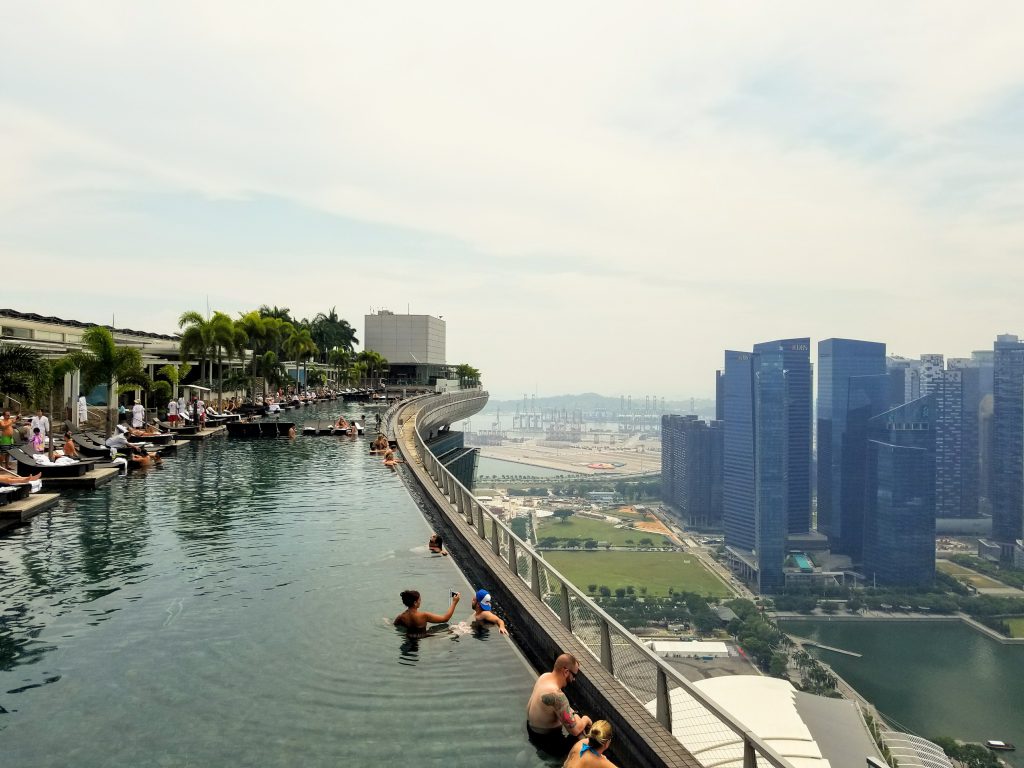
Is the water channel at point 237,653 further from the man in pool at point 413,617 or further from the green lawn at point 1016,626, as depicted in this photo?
the green lawn at point 1016,626

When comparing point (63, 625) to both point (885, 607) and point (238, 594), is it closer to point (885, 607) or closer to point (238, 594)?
point (238, 594)

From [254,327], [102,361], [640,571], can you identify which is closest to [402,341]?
[640,571]

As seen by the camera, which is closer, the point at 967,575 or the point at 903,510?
the point at 967,575

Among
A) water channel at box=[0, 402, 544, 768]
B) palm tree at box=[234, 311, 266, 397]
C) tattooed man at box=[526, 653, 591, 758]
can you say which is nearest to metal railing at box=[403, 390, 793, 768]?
tattooed man at box=[526, 653, 591, 758]

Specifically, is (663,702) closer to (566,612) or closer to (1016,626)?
(566,612)

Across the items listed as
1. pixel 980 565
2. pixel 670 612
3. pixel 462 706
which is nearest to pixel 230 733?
pixel 462 706

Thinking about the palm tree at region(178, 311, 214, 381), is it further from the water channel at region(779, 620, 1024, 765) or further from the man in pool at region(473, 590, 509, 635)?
the water channel at region(779, 620, 1024, 765)
